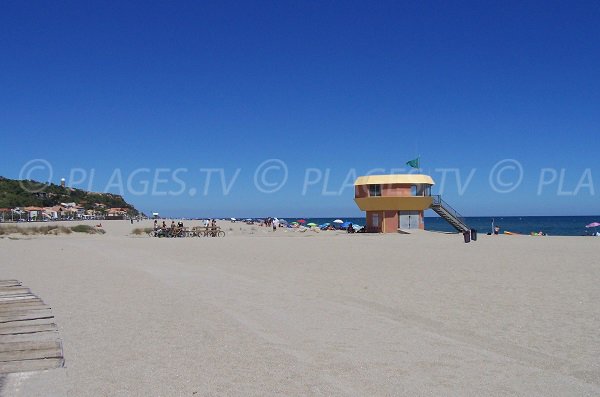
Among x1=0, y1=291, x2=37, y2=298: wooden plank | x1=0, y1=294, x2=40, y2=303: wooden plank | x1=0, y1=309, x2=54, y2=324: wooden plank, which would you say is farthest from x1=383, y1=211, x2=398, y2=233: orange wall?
x1=0, y1=309, x2=54, y2=324: wooden plank

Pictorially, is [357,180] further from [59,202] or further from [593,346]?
[59,202]

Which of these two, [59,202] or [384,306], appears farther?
[59,202]

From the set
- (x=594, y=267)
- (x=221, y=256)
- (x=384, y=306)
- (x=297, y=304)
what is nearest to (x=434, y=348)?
(x=384, y=306)

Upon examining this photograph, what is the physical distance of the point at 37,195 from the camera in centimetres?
8188

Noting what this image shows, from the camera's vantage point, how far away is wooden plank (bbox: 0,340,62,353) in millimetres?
4957

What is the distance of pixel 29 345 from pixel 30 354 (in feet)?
0.99

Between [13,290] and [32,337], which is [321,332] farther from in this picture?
[13,290]

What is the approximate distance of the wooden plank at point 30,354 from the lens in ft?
15.5

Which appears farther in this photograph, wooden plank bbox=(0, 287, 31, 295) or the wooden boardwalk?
wooden plank bbox=(0, 287, 31, 295)

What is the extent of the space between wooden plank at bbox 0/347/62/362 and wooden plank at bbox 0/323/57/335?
54cm

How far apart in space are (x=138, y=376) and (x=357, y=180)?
35.9 metres

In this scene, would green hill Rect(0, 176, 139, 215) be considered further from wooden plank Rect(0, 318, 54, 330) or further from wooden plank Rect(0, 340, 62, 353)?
wooden plank Rect(0, 340, 62, 353)

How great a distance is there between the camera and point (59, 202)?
8669cm

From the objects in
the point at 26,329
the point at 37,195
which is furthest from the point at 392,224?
the point at 37,195
